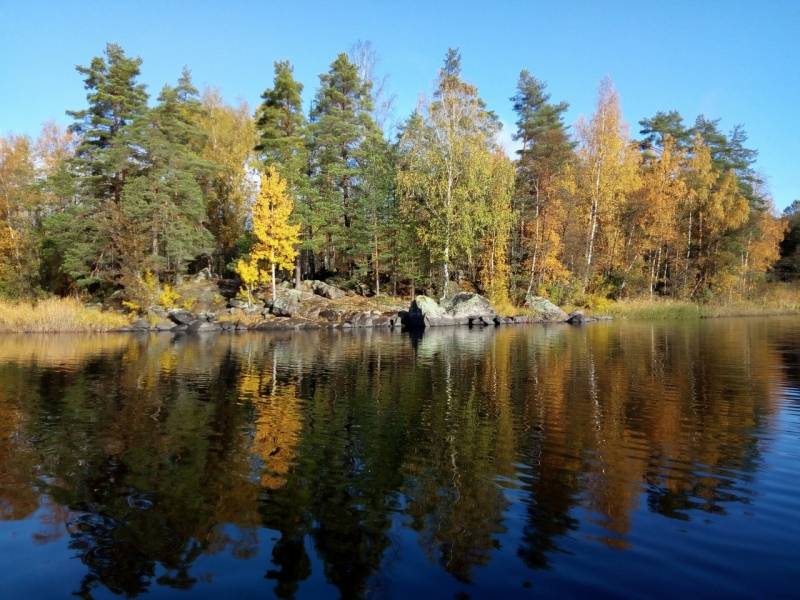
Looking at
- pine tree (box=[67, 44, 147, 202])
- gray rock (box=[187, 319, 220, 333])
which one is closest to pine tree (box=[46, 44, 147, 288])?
pine tree (box=[67, 44, 147, 202])

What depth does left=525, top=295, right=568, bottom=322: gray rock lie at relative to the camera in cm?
4181

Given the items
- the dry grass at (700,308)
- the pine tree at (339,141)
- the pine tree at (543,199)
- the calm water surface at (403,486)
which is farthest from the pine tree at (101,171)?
the dry grass at (700,308)

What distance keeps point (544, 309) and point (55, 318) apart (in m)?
35.7

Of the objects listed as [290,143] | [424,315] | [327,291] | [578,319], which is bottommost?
[578,319]

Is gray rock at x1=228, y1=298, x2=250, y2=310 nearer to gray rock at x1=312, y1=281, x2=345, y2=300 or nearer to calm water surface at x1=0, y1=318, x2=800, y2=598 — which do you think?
gray rock at x1=312, y1=281, x2=345, y2=300

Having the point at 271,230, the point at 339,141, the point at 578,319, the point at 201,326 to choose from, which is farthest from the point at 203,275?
the point at 578,319

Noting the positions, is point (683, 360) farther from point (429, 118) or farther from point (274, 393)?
point (429, 118)

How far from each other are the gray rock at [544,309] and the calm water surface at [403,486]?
25.5 meters

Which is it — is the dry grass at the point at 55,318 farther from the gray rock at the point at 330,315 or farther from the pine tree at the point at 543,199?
the pine tree at the point at 543,199

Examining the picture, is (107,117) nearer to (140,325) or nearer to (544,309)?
(140,325)

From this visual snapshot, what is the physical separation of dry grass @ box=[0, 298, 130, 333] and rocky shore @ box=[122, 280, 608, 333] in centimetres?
174

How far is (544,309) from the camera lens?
42.5 m

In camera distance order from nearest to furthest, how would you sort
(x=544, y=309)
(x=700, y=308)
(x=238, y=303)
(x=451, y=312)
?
(x=451, y=312)
(x=238, y=303)
(x=544, y=309)
(x=700, y=308)

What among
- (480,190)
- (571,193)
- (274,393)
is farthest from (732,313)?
(274,393)
